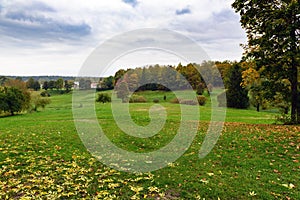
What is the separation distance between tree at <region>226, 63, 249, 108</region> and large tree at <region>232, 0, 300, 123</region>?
32295 mm

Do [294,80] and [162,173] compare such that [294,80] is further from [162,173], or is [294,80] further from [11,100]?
[11,100]

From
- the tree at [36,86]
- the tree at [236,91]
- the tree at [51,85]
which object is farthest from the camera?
the tree at [51,85]

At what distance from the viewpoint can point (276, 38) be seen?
1491 cm

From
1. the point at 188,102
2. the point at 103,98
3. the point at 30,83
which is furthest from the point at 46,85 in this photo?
the point at 188,102

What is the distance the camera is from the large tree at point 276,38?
46.7 feet

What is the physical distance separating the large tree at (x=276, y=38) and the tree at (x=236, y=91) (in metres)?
32.3

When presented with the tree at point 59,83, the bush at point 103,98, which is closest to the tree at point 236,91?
the bush at point 103,98

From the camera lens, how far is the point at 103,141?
13398mm

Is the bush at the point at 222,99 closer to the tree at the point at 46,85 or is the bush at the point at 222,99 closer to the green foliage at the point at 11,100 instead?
the green foliage at the point at 11,100

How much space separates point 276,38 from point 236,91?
3517cm

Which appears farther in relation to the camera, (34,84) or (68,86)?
(34,84)

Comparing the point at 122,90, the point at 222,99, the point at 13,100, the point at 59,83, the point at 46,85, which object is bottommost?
the point at 13,100

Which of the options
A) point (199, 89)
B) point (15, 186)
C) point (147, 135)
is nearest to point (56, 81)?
point (199, 89)

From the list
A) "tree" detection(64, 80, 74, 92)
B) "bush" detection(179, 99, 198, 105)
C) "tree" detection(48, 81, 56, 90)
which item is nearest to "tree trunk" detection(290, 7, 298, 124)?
"bush" detection(179, 99, 198, 105)
